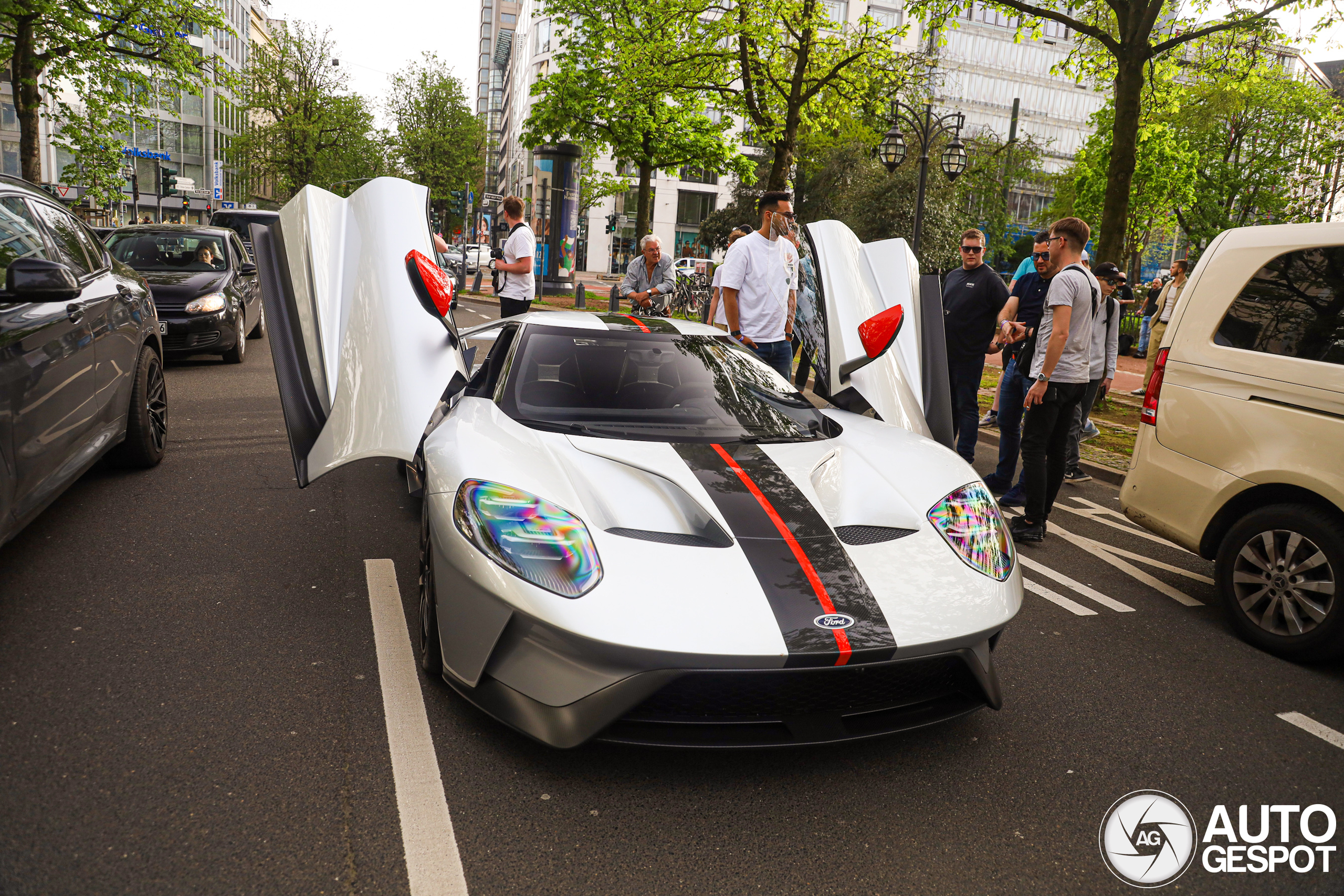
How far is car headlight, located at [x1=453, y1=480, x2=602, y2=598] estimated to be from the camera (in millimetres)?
2324

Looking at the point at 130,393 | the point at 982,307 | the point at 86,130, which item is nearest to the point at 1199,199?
the point at 982,307

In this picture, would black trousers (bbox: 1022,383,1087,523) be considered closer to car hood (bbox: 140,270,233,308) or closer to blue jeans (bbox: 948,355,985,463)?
blue jeans (bbox: 948,355,985,463)

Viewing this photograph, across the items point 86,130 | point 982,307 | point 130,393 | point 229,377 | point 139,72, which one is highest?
point 139,72

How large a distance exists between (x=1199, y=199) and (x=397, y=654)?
133 feet

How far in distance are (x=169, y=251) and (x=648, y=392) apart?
29.7 feet

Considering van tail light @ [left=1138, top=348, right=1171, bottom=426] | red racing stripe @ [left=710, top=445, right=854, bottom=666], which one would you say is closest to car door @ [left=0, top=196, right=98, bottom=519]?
red racing stripe @ [left=710, top=445, right=854, bottom=666]

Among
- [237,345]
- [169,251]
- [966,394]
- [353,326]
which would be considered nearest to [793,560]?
[353,326]

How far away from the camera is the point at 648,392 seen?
3.50m

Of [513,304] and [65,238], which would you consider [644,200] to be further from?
[65,238]

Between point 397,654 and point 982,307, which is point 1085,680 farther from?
point 982,307

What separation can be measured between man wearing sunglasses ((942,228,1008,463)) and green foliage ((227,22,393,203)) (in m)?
41.1

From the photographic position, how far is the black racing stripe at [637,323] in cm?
380

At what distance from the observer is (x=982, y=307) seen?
21.6 ft

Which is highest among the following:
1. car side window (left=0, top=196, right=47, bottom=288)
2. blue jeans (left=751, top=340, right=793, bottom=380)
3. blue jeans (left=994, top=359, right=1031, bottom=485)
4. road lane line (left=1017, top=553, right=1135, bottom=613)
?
car side window (left=0, top=196, right=47, bottom=288)
